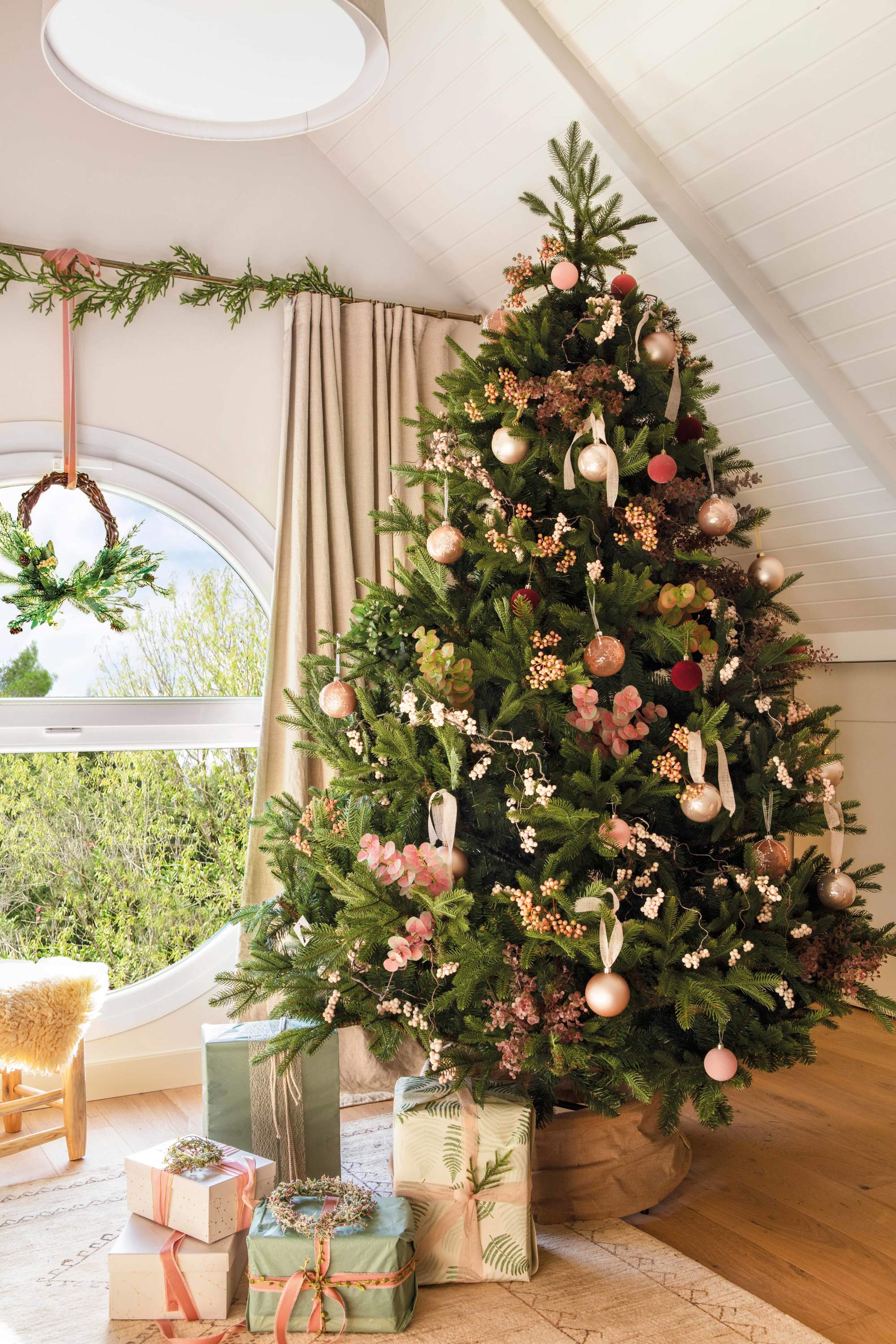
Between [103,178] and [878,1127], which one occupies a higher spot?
[103,178]

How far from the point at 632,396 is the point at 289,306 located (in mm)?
1386

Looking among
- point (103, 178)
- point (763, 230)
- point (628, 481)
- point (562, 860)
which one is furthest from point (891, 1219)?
point (103, 178)

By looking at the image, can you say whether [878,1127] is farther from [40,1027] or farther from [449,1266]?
[40,1027]

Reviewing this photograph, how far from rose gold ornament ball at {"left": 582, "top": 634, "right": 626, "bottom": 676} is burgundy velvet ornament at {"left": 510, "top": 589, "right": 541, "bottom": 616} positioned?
5.4 inches

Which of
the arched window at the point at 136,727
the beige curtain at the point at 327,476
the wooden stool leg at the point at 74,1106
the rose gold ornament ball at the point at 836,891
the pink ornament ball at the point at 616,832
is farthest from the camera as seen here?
the beige curtain at the point at 327,476

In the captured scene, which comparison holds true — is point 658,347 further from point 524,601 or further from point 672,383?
point 524,601

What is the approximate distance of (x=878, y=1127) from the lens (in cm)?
248

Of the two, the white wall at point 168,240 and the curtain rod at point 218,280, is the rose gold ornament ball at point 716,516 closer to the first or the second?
the curtain rod at point 218,280

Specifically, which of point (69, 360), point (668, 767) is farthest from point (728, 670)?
point (69, 360)

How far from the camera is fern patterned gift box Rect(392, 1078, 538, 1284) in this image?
5.84 ft

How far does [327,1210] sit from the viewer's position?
1705mm

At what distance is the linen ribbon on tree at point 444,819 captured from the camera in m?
1.84

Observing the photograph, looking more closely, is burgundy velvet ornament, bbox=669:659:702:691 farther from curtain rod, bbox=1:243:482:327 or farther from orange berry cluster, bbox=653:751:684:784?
curtain rod, bbox=1:243:482:327

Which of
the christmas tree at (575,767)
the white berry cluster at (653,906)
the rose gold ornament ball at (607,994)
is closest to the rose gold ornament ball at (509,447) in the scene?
the christmas tree at (575,767)
